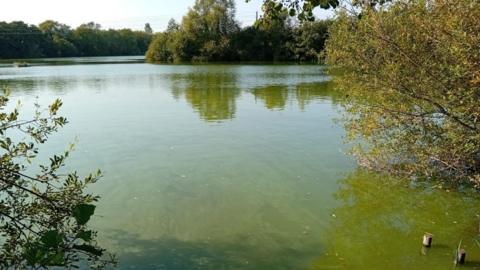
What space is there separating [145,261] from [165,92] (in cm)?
2553

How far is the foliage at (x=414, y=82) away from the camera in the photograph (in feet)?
23.5

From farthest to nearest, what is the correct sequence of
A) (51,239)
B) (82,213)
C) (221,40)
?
(221,40), (82,213), (51,239)

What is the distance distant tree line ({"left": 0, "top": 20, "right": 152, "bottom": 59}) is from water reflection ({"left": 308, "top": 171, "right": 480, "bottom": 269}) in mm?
126466

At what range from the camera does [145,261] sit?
7301 millimetres

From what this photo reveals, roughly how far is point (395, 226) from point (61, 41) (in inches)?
5448

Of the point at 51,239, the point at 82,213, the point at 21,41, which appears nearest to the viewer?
the point at 51,239

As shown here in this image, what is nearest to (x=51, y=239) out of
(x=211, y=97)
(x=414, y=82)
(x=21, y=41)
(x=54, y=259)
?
(x=54, y=259)

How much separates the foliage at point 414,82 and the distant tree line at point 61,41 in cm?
12605

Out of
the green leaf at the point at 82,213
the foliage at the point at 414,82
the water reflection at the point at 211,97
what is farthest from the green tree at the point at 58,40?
the green leaf at the point at 82,213

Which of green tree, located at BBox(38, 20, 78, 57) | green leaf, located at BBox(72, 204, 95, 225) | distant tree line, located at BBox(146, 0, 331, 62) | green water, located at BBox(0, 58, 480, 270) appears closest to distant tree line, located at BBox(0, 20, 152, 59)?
green tree, located at BBox(38, 20, 78, 57)

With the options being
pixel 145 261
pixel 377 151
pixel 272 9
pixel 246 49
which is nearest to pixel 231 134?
pixel 377 151

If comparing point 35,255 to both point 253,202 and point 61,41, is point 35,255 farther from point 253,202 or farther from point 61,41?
point 61,41

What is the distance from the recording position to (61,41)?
131500 mm

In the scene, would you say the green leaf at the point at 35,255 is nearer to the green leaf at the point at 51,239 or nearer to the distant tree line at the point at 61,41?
the green leaf at the point at 51,239
